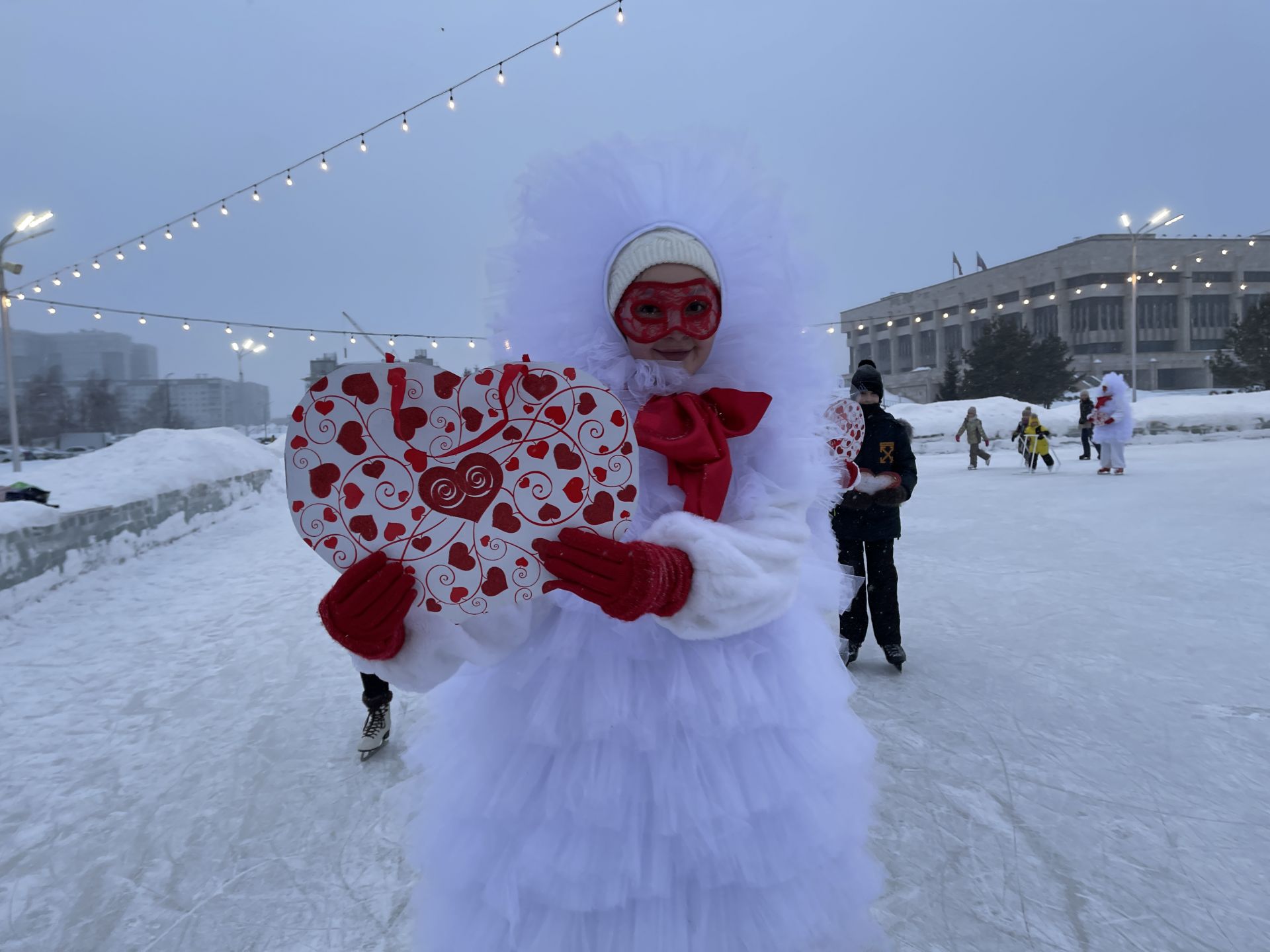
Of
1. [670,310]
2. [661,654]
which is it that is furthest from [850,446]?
[661,654]

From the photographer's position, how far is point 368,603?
3.56ft

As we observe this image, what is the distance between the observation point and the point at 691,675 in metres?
1.29

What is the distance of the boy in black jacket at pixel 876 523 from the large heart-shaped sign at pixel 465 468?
9.82 ft

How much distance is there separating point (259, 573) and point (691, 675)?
22.0ft

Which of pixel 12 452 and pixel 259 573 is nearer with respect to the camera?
pixel 259 573

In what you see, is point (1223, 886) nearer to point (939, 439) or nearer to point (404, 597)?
point (404, 597)

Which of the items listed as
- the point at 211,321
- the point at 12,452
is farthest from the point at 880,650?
the point at 211,321

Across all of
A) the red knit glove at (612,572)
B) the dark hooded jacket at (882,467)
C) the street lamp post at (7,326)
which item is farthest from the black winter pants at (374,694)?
the street lamp post at (7,326)

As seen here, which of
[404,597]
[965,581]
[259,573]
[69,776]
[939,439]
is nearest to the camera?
[404,597]

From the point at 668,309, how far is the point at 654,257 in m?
0.11

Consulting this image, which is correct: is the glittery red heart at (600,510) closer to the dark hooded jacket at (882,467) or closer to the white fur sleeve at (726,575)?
the white fur sleeve at (726,575)

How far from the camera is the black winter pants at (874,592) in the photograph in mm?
3939

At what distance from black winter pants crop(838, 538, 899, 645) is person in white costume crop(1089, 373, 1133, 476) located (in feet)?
35.2

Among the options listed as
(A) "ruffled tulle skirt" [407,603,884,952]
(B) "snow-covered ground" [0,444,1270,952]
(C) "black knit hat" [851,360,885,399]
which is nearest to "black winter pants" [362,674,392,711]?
(B) "snow-covered ground" [0,444,1270,952]
